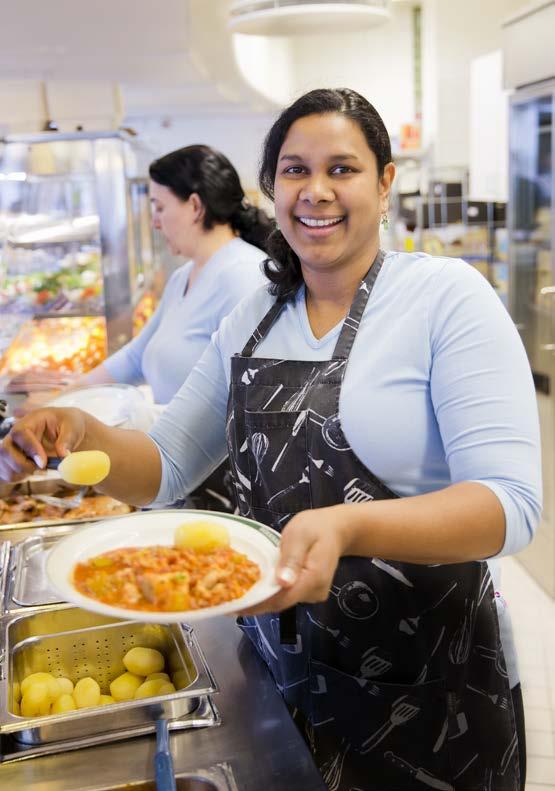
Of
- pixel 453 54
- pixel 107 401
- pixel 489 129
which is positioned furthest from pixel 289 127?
pixel 453 54

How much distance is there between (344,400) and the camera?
146cm

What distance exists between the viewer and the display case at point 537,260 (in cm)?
369

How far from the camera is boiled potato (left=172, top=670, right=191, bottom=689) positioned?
4.97 feet

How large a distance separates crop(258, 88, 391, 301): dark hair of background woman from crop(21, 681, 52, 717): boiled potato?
822mm

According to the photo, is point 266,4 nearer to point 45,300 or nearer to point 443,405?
point 45,300

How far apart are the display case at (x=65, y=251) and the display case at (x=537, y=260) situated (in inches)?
67.6

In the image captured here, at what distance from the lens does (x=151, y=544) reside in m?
1.32

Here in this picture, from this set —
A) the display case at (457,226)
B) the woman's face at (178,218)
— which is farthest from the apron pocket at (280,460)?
the display case at (457,226)

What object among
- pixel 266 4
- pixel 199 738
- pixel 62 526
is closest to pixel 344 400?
pixel 199 738

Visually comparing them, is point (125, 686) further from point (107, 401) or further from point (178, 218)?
point (178, 218)

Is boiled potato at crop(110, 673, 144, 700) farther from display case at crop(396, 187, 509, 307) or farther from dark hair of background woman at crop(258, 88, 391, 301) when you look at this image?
display case at crop(396, 187, 509, 307)

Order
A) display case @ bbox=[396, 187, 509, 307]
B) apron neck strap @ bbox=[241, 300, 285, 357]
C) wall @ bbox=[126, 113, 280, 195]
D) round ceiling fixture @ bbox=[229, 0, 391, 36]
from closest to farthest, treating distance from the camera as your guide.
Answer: apron neck strap @ bbox=[241, 300, 285, 357] → round ceiling fixture @ bbox=[229, 0, 391, 36] → display case @ bbox=[396, 187, 509, 307] → wall @ bbox=[126, 113, 280, 195]

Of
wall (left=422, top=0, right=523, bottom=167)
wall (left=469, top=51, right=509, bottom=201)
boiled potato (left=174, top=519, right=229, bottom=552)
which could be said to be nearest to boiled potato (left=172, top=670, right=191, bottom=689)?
boiled potato (left=174, top=519, right=229, bottom=552)

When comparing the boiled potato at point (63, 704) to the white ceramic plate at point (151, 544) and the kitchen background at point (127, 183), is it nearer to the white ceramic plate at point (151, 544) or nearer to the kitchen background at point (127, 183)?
the white ceramic plate at point (151, 544)
